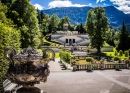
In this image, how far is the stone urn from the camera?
7.35 metres

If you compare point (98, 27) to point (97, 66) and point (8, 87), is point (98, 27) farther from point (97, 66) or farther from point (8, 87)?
point (8, 87)

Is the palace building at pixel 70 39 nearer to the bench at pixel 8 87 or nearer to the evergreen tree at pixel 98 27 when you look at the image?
the evergreen tree at pixel 98 27

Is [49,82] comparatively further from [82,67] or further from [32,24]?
[32,24]

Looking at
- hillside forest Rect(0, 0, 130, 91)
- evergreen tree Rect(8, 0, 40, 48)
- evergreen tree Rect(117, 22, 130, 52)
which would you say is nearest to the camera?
hillside forest Rect(0, 0, 130, 91)

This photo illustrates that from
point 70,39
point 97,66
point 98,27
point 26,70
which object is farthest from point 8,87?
point 70,39

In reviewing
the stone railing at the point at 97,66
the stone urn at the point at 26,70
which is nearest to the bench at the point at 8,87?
the stone urn at the point at 26,70

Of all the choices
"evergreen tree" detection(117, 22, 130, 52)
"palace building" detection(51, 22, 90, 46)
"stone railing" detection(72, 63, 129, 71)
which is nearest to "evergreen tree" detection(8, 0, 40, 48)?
"stone railing" detection(72, 63, 129, 71)

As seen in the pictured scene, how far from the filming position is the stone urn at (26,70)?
24.1 feet

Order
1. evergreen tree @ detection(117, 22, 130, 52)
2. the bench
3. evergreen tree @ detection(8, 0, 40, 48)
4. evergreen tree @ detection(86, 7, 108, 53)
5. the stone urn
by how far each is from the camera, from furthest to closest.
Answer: evergreen tree @ detection(117, 22, 130, 52)
evergreen tree @ detection(86, 7, 108, 53)
evergreen tree @ detection(8, 0, 40, 48)
the bench
the stone urn

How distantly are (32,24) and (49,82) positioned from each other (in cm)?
1697

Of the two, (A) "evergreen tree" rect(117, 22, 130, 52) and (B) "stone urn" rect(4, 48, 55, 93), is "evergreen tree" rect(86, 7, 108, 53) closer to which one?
(A) "evergreen tree" rect(117, 22, 130, 52)

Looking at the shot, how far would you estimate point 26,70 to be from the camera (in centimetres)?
737

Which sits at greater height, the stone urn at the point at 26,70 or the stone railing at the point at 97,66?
the stone urn at the point at 26,70

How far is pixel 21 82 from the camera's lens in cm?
740
